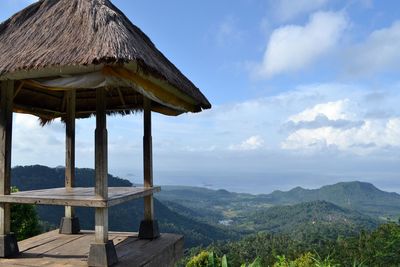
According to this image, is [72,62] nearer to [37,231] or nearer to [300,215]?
[37,231]

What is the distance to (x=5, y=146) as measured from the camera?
4.08 m

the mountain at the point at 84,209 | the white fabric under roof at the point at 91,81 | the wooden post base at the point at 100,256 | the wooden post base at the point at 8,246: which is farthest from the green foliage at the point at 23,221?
the mountain at the point at 84,209

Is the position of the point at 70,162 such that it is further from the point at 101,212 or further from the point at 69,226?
the point at 101,212

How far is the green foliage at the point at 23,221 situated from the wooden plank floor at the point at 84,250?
16.5ft

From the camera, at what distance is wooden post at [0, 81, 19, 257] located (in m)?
4.05

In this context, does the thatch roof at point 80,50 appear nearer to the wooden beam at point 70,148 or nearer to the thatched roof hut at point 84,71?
the thatched roof hut at point 84,71

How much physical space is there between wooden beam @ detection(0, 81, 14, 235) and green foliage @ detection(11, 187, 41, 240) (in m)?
6.23

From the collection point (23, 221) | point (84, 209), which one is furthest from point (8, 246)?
point (84, 209)

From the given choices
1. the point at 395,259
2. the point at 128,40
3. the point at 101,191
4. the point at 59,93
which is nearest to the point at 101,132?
the point at 101,191

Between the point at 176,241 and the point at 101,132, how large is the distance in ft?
6.25

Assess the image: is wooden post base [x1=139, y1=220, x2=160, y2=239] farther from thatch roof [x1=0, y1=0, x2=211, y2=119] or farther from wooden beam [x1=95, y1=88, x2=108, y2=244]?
thatch roof [x1=0, y1=0, x2=211, y2=119]

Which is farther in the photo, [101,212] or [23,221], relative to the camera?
[23,221]

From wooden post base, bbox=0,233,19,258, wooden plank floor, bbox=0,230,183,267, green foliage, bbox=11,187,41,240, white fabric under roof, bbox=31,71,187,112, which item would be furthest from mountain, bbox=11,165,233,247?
white fabric under roof, bbox=31,71,187,112

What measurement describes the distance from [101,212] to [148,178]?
1433mm
